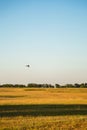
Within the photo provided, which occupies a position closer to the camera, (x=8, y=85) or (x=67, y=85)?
(x=67, y=85)

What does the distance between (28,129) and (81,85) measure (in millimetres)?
155096

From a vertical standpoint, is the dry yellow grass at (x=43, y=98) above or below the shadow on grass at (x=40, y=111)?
above

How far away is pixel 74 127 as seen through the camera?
20281 millimetres

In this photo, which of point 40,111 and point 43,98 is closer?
point 40,111

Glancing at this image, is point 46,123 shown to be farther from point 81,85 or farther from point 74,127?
point 81,85

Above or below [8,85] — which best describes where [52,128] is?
below

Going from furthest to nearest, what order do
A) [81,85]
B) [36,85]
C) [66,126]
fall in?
1. [36,85]
2. [81,85]
3. [66,126]

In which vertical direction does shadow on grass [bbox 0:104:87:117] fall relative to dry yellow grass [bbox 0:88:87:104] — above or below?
below

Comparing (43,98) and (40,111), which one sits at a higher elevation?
(43,98)

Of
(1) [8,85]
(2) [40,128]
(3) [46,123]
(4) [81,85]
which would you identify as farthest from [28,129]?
(1) [8,85]

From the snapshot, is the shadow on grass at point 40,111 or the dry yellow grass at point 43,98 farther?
the dry yellow grass at point 43,98

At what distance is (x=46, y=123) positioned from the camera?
2116 centimetres

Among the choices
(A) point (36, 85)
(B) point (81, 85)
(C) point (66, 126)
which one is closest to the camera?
(C) point (66, 126)

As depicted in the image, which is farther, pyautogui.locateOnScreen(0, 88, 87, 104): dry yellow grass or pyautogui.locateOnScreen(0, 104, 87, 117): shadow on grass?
pyautogui.locateOnScreen(0, 88, 87, 104): dry yellow grass
